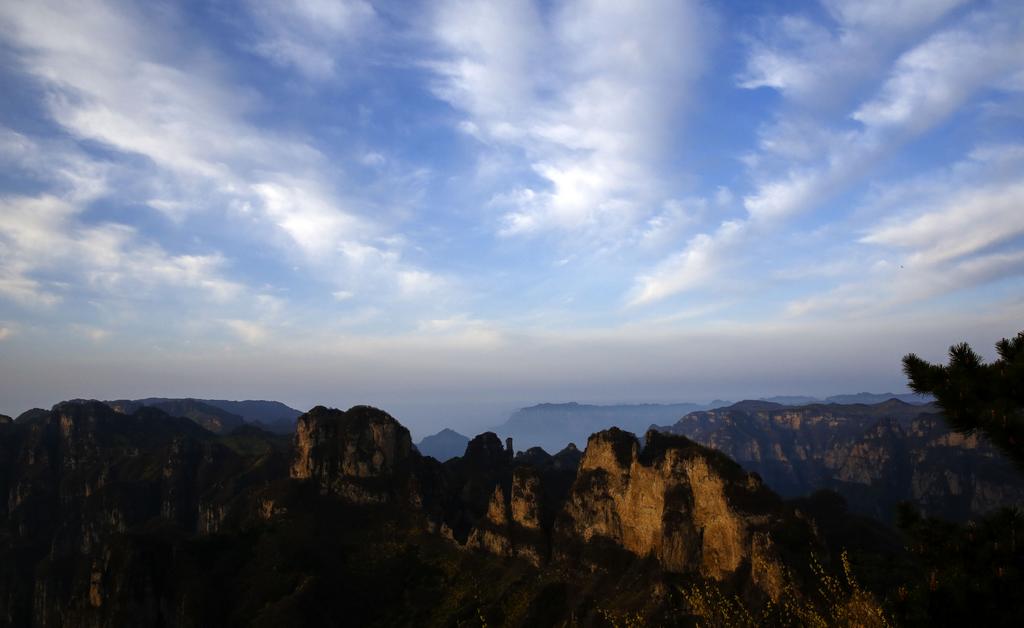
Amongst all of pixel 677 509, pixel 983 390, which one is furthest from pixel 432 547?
pixel 983 390

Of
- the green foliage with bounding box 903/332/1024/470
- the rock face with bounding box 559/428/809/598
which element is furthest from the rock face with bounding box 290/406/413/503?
the green foliage with bounding box 903/332/1024/470

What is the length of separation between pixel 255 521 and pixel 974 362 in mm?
148741

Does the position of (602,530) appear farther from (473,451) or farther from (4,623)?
(4,623)

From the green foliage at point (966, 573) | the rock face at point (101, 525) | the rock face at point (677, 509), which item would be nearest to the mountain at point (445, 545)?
the rock face at point (677, 509)

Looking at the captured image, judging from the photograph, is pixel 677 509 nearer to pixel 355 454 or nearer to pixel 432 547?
pixel 432 547

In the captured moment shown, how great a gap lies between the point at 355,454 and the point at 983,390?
14489 centimetres

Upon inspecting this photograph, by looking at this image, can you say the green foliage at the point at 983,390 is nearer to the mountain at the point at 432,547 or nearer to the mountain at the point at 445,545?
the mountain at the point at 445,545

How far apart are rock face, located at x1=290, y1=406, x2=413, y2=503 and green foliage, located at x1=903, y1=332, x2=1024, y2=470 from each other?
137m

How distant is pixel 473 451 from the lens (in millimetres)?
175500

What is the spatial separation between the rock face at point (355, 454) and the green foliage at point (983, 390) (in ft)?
451

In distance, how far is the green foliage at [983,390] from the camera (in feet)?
42.7

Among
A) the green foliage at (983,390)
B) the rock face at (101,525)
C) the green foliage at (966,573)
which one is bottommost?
the rock face at (101,525)

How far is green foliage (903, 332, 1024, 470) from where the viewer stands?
1301 centimetres

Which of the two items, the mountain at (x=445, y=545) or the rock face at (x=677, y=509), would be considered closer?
the rock face at (x=677, y=509)
